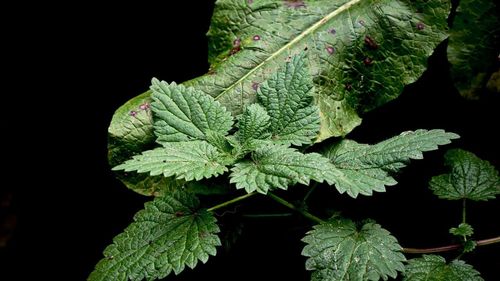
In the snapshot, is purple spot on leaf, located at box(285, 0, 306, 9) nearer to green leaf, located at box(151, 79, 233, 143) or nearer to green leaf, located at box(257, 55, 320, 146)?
green leaf, located at box(257, 55, 320, 146)

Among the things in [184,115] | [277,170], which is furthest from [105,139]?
[277,170]

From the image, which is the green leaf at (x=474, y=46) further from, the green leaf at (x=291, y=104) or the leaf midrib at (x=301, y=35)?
the green leaf at (x=291, y=104)

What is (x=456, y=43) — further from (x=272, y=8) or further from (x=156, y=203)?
(x=156, y=203)

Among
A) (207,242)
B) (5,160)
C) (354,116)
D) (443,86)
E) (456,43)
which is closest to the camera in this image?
(207,242)

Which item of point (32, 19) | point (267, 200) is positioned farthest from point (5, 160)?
point (267, 200)

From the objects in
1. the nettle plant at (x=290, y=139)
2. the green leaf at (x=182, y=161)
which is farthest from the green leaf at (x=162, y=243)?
the green leaf at (x=182, y=161)

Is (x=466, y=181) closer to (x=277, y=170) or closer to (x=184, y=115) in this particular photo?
(x=277, y=170)

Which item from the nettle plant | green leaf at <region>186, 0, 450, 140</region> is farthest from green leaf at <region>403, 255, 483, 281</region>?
green leaf at <region>186, 0, 450, 140</region>
